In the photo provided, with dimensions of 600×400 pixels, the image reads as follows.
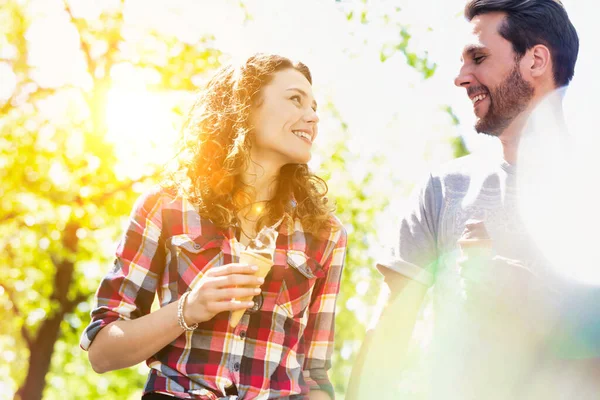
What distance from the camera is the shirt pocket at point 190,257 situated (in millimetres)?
3006

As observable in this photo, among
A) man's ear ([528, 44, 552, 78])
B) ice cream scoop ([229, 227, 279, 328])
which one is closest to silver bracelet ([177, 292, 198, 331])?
ice cream scoop ([229, 227, 279, 328])

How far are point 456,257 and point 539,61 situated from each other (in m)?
1.28

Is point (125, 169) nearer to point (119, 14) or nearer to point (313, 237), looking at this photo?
point (119, 14)

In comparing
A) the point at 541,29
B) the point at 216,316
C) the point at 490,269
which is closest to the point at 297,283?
the point at 216,316

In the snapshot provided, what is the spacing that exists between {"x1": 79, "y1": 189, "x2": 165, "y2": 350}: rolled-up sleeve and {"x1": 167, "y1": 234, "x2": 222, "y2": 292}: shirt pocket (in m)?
0.09

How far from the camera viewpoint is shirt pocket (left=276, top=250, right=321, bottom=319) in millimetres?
3170

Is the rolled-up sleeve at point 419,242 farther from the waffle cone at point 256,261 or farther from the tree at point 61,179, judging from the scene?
the tree at point 61,179

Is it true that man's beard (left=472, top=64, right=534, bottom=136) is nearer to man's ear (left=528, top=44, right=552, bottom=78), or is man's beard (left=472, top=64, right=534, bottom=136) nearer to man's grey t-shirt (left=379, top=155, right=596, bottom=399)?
man's ear (left=528, top=44, right=552, bottom=78)

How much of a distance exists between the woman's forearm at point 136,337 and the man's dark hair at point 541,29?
241 centimetres

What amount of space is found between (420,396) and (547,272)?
2.84 feet

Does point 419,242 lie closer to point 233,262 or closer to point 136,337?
point 233,262

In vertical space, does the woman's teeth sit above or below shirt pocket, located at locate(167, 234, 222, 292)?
above

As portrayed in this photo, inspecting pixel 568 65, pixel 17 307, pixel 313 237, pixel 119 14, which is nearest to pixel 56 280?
pixel 17 307

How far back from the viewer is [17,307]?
12898mm
